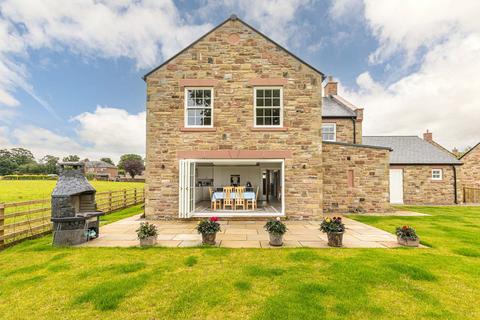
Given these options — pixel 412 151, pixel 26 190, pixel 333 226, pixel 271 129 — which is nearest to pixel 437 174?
pixel 412 151

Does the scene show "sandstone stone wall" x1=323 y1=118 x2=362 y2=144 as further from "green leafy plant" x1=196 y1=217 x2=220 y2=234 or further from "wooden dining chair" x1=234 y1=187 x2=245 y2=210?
"green leafy plant" x1=196 y1=217 x2=220 y2=234

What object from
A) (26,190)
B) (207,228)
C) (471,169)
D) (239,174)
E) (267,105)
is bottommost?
(26,190)

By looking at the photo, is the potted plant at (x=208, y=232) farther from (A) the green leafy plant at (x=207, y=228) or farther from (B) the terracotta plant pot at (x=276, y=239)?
(B) the terracotta plant pot at (x=276, y=239)

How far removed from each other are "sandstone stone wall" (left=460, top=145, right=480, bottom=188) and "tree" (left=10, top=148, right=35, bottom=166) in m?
Answer: 137

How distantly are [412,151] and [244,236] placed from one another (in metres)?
→ 18.2

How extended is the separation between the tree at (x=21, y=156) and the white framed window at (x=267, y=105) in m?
128

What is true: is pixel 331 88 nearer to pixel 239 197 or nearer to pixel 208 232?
pixel 239 197

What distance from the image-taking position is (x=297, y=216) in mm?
10070

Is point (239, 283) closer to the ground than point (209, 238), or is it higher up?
closer to the ground

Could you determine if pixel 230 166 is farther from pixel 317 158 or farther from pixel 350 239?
pixel 350 239

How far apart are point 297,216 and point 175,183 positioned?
18.8 feet

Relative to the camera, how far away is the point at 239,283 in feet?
13.5

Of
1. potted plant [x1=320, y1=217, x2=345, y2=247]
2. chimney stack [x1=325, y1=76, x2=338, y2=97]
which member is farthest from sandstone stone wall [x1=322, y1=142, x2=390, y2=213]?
chimney stack [x1=325, y1=76, x2=338, y2=97]

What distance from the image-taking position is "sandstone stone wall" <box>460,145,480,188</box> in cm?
1897
